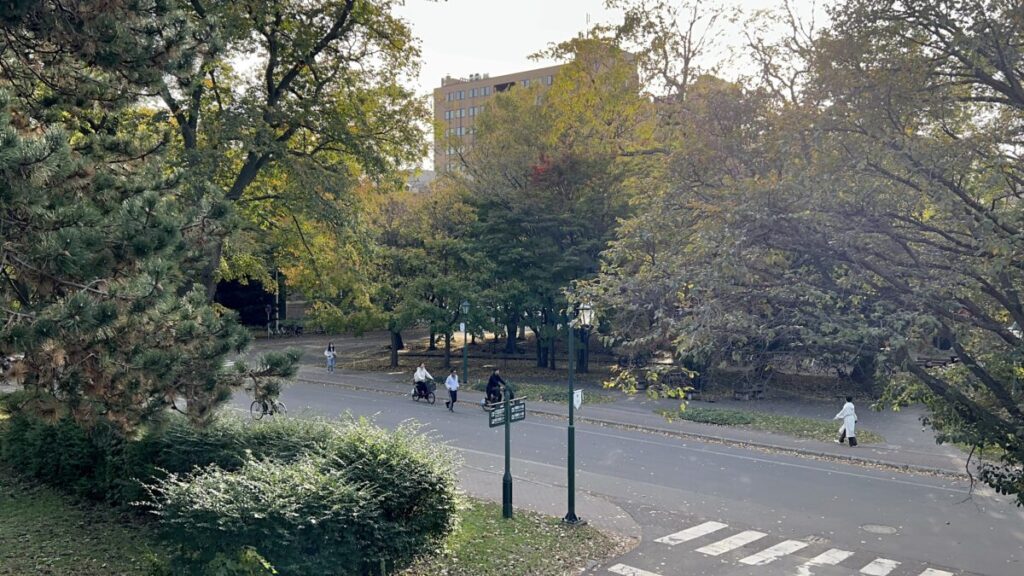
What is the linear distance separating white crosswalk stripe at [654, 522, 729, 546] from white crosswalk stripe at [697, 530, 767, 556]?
43 centimetres

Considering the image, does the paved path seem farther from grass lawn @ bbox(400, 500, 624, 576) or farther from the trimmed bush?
the trimmed bush

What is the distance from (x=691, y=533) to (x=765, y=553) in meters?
1.38

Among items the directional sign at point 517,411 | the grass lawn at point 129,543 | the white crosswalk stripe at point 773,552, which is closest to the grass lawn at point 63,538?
the grass lawn at point 129,543

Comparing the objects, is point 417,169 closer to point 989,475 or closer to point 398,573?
point 398,573

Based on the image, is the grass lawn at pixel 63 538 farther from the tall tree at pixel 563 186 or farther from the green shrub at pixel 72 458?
the tall tree at pixel 563 186

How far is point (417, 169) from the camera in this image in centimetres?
2309

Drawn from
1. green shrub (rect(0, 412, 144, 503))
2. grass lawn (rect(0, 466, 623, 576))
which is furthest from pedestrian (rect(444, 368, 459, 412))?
green shrub (rect(0, 412, 144, 503))

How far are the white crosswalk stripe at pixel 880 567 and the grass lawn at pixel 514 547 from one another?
3672mm

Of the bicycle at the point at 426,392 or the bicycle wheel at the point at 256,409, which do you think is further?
the bicycle at the point at 426,392

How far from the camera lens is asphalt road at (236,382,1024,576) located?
11.4 m

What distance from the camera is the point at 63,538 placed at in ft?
33.9

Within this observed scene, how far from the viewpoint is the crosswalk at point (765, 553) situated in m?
11.0

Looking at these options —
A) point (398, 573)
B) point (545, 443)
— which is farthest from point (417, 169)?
point (398, 573)

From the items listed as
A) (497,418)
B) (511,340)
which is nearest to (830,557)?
(497,418)
